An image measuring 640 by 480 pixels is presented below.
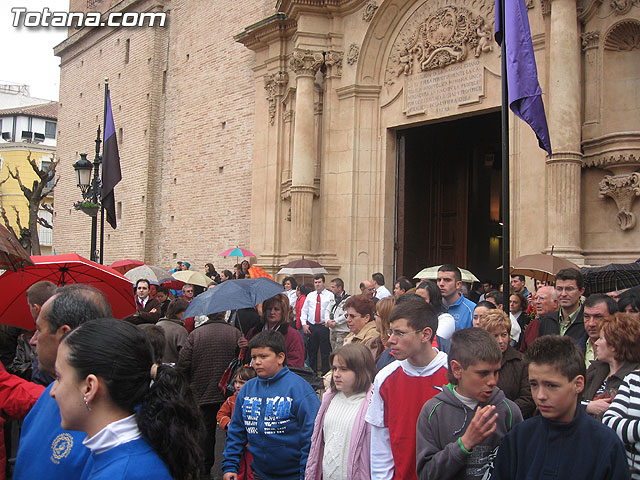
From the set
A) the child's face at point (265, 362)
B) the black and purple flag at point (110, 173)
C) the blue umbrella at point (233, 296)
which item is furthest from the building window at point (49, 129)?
the child's face at point (265, 362)

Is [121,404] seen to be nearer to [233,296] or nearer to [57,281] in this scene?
[57,281]

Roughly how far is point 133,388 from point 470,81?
40.5 feet

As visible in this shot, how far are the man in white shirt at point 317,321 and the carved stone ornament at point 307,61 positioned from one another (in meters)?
6.38

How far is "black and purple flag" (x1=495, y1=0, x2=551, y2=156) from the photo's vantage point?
303 inches

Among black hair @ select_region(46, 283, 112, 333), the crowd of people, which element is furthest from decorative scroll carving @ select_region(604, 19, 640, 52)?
black hair @ select_region(46, 283, 112, 333)

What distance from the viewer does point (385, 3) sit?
1480 cm

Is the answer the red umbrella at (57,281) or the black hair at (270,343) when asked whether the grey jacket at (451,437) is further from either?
the red umbrella at (57,281)

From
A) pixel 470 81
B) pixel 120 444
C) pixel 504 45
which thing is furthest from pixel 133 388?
pixel 470 81

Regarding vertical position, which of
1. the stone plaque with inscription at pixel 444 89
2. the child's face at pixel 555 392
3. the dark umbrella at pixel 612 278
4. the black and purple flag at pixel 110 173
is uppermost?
the stone plaque with inscription at pixel 444 89

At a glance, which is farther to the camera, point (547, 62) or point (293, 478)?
point (547, 62)

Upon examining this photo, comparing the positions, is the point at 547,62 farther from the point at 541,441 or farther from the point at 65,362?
the point at 65,362

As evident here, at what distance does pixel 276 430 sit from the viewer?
13.7 feet

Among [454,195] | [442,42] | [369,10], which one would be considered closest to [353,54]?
[369,10]

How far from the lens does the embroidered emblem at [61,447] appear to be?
2441 millimetres
